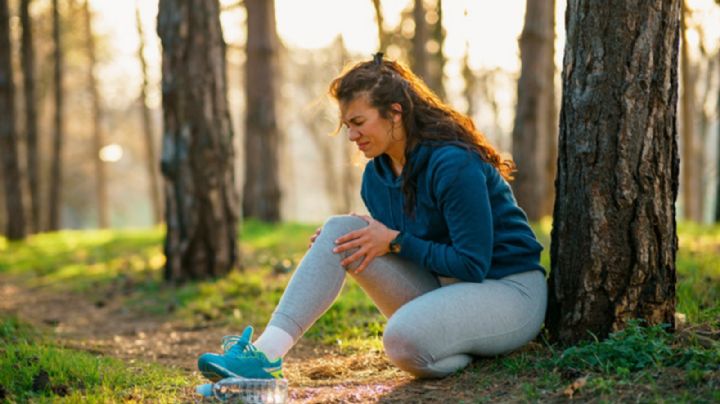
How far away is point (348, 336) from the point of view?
17.1 feet

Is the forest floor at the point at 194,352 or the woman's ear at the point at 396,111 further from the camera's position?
the woman's ear at the point at 396,111

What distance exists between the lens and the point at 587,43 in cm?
362

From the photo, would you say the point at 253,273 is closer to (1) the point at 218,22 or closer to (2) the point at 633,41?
(1) the point at 218,22

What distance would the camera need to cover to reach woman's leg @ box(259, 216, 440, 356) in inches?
144

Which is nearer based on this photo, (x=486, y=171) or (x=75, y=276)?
(x=486, y=171)

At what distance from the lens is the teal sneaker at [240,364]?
3283 millimetres

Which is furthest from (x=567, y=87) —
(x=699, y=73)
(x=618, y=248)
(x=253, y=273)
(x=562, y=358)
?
(x=699, y=73)

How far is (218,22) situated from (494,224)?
4866mm

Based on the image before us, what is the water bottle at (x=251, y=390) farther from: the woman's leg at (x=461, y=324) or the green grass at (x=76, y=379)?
the woman's leg at (x=461, y=324)

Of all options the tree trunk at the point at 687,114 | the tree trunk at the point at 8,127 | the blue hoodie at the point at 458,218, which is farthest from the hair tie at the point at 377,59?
the tree trunk at the point at 8,127

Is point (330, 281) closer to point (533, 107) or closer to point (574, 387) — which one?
point (574, 387)

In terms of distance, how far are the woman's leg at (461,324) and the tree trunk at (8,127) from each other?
12445mm

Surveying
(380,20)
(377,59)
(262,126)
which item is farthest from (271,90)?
(377,59)

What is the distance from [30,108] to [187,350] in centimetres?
1319
